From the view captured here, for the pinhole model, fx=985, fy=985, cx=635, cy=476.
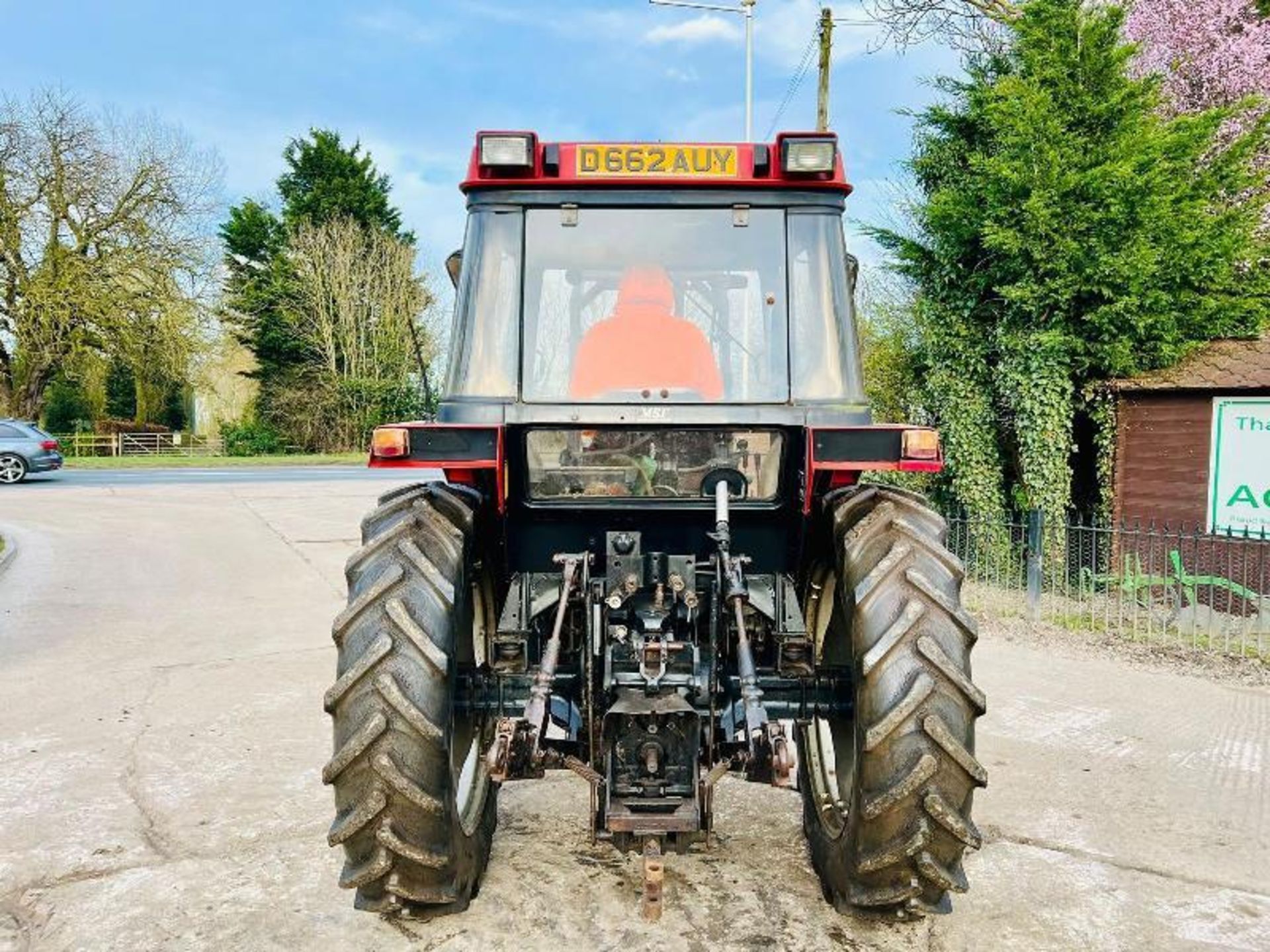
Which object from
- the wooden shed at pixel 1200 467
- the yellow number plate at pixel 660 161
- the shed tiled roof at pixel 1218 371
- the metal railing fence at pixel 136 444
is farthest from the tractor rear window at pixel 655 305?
the metal railing fence at pixel 136 444

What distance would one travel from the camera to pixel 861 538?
3039 mm

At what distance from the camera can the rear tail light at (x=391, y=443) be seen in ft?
9.81

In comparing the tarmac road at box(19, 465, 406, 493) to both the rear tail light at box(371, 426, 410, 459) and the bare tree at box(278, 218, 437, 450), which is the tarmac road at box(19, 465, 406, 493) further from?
the rear tail light at box(371, 426, 410, 459)

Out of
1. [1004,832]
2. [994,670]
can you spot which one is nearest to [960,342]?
[994,670]

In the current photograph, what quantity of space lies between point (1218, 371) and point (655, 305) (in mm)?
8243

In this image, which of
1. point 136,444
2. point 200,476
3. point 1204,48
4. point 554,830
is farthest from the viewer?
point 136,444

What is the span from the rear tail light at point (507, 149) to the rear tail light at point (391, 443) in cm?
91

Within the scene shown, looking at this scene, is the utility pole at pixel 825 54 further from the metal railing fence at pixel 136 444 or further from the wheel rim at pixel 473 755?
the metal railing fence at pixel 136 444

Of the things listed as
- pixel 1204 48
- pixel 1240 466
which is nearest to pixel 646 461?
pixel 1240 466

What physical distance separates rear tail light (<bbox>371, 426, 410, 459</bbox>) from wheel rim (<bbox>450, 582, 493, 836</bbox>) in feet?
2.43

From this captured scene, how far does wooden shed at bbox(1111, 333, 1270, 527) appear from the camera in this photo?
937 cm

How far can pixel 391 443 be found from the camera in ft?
9.87

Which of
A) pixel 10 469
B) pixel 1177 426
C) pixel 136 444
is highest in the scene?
pixel 1177 426

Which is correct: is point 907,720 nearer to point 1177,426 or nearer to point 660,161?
point 660,161
